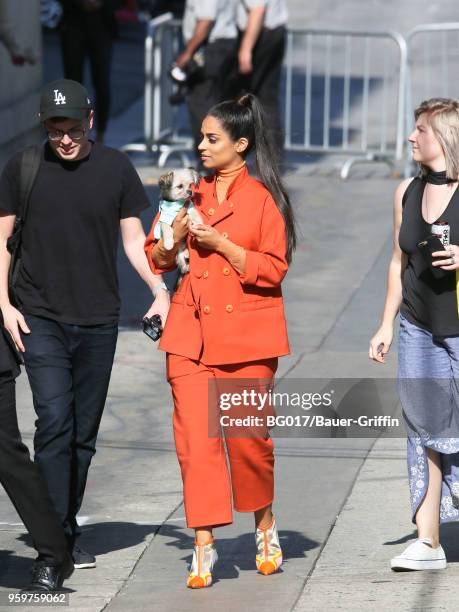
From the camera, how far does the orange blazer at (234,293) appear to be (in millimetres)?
5422

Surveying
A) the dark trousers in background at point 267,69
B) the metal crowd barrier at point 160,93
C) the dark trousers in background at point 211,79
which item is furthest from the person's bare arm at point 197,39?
the metal crowd barrier at point 160,93

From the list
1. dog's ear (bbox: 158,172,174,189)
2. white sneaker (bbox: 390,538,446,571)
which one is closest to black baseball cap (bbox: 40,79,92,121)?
dog's ear (bbox: 158,172,174,189)

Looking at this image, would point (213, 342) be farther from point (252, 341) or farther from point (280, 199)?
point (280, 199)

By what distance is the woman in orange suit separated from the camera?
543cm

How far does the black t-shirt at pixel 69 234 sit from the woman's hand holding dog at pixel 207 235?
44 cm

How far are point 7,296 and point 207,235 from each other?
2.68 feet

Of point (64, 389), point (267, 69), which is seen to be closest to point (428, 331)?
point (64, 389)

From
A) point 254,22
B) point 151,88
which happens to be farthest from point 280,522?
point 151,88

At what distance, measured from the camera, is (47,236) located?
5.55 m

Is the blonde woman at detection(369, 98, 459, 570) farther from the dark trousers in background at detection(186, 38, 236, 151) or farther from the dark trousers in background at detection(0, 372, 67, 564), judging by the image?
the dark trousers in background at detection(186, 38, 236, 151)

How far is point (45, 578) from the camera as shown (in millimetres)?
5445

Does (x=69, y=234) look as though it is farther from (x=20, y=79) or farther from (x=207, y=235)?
(x=20, y=79)

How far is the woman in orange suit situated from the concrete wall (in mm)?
7955

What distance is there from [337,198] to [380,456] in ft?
21.1
